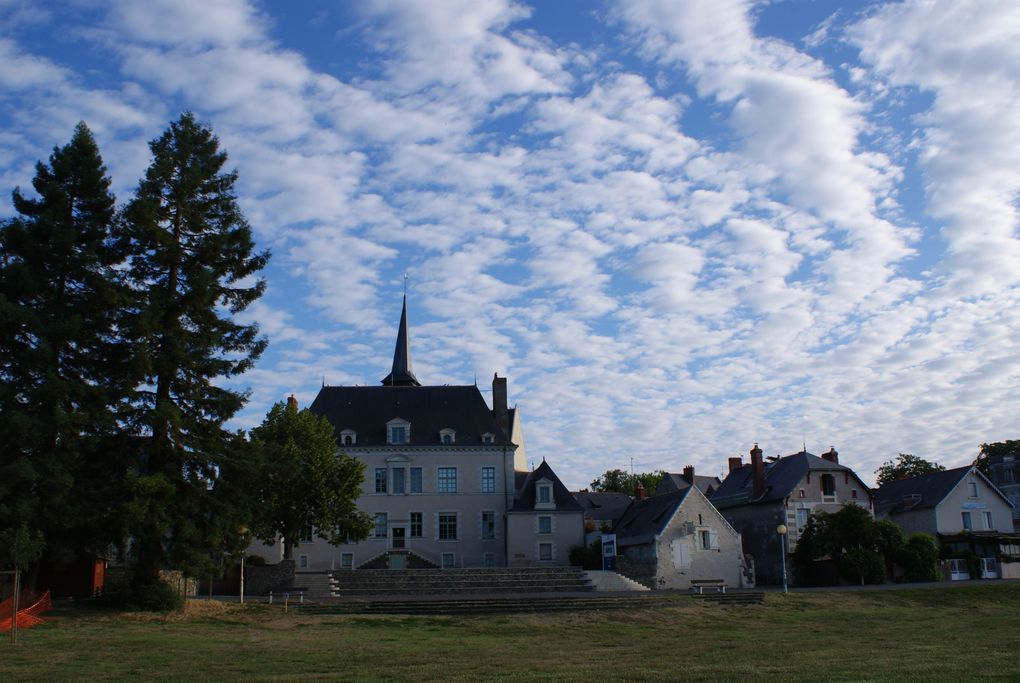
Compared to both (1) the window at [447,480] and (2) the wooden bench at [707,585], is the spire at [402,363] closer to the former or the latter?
(1) the window at [447,480]

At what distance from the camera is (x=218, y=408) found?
95.6ft

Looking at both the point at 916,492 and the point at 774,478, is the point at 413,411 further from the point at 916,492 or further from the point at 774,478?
the point at 916,492

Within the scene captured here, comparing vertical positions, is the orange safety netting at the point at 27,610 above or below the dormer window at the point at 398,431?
below

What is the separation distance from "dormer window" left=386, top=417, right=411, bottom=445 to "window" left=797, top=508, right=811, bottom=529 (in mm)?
21376

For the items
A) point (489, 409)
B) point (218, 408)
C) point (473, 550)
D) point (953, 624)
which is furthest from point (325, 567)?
point (953, 624)

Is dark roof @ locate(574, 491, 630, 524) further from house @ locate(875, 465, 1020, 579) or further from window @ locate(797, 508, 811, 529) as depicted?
house @ locate(875, 465, 1020, 579)

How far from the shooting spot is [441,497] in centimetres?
5181

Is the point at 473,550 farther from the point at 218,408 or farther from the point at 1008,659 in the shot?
the point at 1008,659

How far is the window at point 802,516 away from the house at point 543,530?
1125 centimetres

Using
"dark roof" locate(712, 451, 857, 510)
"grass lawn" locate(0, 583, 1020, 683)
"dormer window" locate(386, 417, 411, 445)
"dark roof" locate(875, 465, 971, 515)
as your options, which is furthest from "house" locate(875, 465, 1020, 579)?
"dormer window" locate(386, 417, 411, 445)

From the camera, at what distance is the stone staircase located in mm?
38438

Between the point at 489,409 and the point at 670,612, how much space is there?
2512 cm

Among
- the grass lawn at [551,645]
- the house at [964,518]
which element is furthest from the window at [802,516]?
the grass lawn at [551,645]

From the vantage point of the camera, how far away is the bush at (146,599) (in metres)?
27.5
